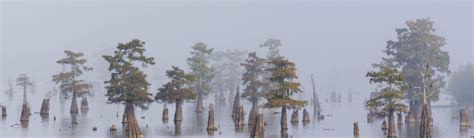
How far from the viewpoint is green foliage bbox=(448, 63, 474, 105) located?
153m

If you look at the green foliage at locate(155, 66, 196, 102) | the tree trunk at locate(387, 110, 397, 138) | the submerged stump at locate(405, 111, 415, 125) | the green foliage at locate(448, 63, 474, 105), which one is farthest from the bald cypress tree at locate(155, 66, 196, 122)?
the green foliage at locate(448, 63, 474, 105)

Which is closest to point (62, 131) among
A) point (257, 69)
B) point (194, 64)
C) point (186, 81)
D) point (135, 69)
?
point (135, 69)

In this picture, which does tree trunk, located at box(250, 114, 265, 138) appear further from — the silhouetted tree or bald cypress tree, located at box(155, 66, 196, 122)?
the silhouetted tree

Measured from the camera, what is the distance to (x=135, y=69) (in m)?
98.0

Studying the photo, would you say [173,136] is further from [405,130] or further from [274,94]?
[405,130]

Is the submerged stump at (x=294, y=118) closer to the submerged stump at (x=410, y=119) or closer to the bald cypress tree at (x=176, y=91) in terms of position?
the bald cypress tree at (x=176, y=91)

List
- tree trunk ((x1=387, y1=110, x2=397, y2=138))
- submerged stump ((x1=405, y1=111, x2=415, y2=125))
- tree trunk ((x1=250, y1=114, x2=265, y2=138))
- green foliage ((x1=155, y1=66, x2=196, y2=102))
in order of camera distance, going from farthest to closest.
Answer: submerged stump ((x1=405, y1=111, x2=415, y2=125)) → green foliage ((x1=155, y1=66, x2=196, y2=102)) → tree trunk ((x1=387, y1=110, x2=397, y2=138)) → tree trunk ((x1=250, y1=114, x2=265, y2=138))

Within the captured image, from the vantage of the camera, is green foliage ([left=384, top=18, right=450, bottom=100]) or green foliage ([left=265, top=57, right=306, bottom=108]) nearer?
green foliage ([left=265, top=57, right=306, bottom=108])

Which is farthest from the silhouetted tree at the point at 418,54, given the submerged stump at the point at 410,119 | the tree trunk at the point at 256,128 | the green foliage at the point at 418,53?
the tree trunk at the point at 256,128

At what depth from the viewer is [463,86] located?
15362 centimetres

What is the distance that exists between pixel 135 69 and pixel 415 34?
148ft

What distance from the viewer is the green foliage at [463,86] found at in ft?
502

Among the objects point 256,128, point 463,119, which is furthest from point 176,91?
point 256,128

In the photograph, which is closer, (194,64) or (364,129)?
(364,129)
